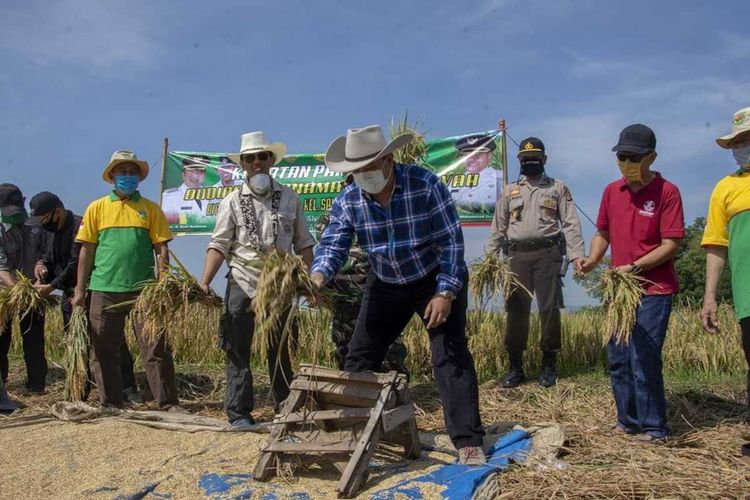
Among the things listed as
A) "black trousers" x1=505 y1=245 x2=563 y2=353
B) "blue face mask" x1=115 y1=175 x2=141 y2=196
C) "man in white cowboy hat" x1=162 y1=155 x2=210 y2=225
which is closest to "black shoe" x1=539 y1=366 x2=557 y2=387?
"black trousers" x1=505 y1=245 x2=563 y2=353

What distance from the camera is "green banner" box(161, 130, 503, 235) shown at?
27.8ft

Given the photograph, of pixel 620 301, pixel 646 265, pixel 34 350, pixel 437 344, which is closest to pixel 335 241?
pixel 437 344

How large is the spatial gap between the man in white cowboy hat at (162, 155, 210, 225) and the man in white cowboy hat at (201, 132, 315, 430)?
→ 4856 millimetres

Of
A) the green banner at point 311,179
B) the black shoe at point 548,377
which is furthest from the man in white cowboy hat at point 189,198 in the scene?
the black shoe at point 548,377

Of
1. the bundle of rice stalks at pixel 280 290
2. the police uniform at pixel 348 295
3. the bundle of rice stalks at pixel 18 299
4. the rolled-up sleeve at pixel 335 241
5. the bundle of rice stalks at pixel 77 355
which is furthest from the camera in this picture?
the bundle of rice stalks at pixel 18 299

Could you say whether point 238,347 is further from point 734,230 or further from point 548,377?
point 734,230

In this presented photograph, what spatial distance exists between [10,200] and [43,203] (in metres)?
0.77

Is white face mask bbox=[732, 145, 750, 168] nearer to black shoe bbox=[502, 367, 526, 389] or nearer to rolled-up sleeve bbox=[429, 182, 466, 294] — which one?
rolled-up sleeve bbox=[429, 182, 466, 294]

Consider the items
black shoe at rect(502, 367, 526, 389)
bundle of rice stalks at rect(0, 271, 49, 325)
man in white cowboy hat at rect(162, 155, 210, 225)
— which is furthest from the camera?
man in white cowboy hat at rect(162, 155, 210, 225)

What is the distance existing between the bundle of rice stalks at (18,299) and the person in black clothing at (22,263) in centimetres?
23

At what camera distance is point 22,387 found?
6.88 meters

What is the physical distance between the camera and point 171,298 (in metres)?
4.95

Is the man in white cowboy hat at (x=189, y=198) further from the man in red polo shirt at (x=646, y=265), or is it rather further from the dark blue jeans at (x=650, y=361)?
the dark blue jeans at (x=650, y=361)

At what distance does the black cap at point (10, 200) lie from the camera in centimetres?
686
